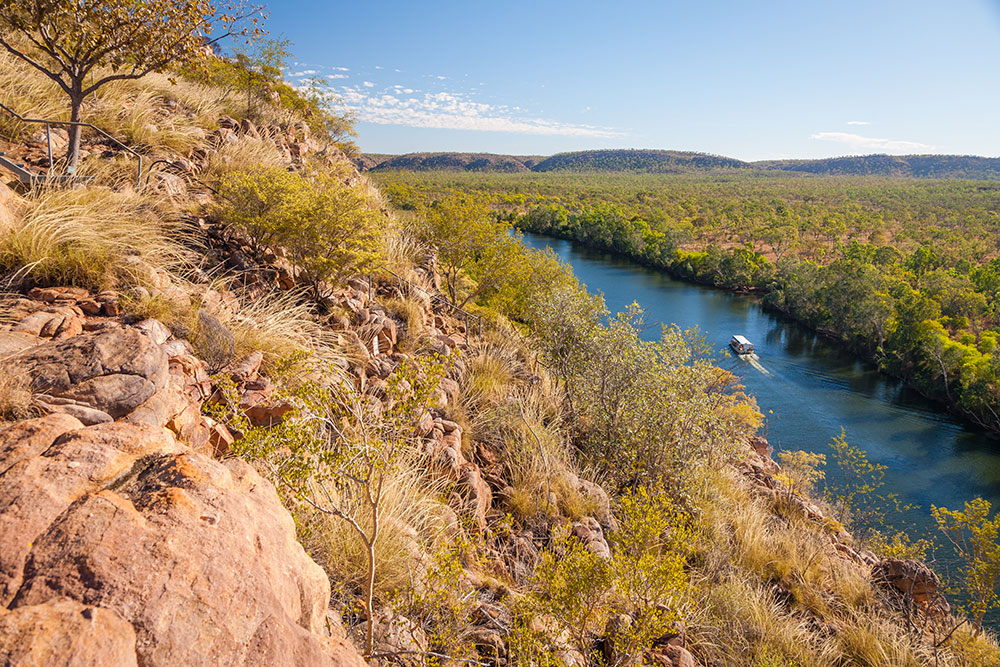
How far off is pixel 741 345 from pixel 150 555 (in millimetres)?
37478

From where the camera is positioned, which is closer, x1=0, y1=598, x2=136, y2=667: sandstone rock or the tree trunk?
x1=0, y1=598, x2=136, y2=667: sandstone rock

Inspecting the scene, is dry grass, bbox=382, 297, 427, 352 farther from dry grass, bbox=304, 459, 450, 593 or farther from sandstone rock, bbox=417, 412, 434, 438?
dry grass, bbox=304, 459, 450, 593

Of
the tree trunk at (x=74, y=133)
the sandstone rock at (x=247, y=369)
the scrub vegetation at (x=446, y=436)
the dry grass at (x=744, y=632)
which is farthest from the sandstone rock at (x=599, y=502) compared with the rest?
the tree trunk at (x=74, y=133)

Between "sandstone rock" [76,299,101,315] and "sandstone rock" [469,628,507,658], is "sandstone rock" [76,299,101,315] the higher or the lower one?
the higher one

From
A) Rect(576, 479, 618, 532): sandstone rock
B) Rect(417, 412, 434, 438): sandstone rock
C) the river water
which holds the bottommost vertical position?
the river water

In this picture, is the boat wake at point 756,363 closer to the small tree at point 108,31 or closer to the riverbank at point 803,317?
the riverbank at point 803,317

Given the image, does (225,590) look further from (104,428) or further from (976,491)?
(976,491)

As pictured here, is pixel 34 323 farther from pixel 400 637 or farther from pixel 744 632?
pixel 744 632

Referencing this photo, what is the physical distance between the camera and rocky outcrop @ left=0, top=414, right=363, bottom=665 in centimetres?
170

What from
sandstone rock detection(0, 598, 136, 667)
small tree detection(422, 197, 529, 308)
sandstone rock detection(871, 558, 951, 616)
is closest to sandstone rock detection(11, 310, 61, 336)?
sandstone rock detection(0, 598, 136, 667)

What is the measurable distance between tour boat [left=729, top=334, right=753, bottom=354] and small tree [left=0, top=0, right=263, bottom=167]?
34.8 m

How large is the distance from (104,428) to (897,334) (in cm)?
4194

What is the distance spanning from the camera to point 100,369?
11.1ft

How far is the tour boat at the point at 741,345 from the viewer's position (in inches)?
1366
